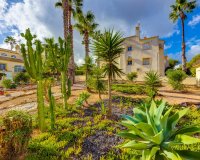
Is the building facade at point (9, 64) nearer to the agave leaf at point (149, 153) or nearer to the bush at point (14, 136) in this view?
the bush at point (14, 136)

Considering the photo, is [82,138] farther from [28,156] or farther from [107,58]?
[107,58]

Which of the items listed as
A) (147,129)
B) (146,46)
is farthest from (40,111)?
(146,46)

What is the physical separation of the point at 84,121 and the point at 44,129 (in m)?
2.05

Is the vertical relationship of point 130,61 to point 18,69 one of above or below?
above

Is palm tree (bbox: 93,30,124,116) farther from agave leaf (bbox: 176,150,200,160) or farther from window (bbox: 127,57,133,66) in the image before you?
window (bbox: 127,57,133,66)

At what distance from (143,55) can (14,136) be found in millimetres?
29545

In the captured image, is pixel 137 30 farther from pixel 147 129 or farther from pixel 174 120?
pixel 147 129

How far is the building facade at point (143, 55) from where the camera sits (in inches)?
1161

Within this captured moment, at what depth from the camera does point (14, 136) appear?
4.23m

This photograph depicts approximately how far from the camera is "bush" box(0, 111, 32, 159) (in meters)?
4.20

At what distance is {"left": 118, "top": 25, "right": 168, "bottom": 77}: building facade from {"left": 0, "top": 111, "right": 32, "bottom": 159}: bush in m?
27.0

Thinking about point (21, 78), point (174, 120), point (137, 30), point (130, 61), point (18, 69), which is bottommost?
point (174, 120)

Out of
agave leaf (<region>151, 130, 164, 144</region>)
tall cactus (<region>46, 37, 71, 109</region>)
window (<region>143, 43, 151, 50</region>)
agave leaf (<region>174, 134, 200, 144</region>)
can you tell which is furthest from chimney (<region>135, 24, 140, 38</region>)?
agave leaf (<region>151, 130, 164, 144</region>)

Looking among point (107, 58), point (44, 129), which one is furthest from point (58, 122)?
point (107, 58)
